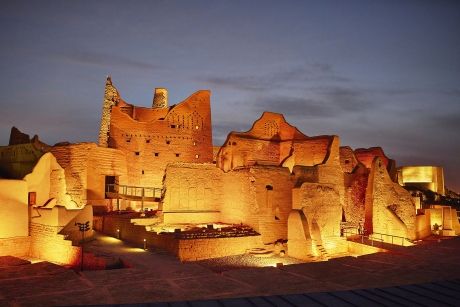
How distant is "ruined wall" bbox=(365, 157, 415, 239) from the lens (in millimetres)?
23672

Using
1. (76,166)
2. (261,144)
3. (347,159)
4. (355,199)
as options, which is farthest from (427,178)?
(76,166)

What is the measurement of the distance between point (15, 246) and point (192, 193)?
377 inches

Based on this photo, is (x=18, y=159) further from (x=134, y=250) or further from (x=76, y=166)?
(x=134, y=250)

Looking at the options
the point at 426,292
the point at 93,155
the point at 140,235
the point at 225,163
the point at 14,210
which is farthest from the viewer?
the point at 225,163

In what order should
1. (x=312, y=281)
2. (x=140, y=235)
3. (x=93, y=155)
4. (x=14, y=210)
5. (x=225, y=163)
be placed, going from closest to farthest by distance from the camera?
1. (x=312, y=281)
2. (x=14, y=210)
3. (x=140, y=235)
4. (x=93, y=155)
5. (x=225, y=163)

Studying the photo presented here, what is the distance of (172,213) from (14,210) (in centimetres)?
814

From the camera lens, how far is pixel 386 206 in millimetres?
24141

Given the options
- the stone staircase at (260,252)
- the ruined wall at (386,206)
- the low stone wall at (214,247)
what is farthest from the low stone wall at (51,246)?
the ruined wall at (386,206)

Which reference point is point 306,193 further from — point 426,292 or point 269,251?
point 426,292

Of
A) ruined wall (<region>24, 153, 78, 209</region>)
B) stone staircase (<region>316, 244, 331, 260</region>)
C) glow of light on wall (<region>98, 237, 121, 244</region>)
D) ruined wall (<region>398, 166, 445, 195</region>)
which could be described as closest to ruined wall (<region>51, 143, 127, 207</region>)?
ruined wall (<region>24, 153, 78, 209</region>)

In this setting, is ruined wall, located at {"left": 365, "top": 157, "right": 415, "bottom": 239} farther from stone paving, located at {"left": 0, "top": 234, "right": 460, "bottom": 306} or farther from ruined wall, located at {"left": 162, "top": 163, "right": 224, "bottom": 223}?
stone paving, located at {"left": 0, "top": 234, "right": 460, "bottom": 306}

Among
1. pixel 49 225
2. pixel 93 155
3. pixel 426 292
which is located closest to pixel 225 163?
pixel 93 155

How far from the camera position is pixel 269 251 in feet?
67.6

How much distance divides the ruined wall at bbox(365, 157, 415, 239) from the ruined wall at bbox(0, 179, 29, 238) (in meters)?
18.4
